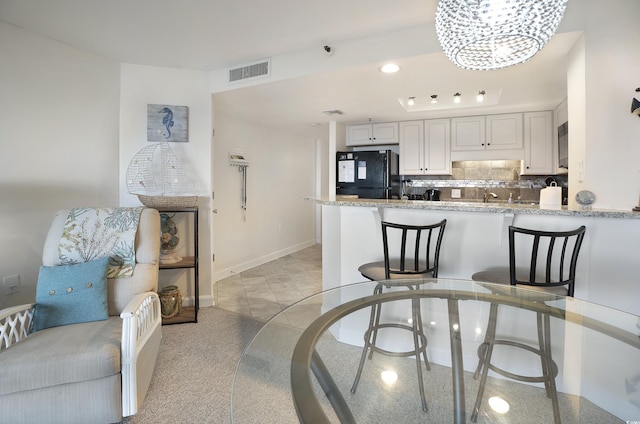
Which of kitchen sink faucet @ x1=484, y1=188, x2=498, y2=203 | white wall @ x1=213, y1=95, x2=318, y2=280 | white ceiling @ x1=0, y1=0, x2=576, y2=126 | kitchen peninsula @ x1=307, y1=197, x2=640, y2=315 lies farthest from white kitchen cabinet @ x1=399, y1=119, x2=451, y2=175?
kitchen peninsula @ x1=307, y1=197, x2=640, y2=315

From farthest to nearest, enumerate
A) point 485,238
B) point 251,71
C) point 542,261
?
point 251,71 < point 485,238 < point 542,261

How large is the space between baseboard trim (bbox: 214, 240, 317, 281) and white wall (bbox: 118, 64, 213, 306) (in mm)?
890

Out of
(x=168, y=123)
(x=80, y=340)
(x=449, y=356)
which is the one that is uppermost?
(x=168, y=123)

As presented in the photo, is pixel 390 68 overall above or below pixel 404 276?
above

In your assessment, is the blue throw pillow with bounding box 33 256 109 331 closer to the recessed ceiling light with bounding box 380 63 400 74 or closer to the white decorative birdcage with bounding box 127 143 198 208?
the white decorative birdcage with bounding box 127 143 198 208

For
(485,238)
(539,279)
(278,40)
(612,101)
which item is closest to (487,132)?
(612,101)

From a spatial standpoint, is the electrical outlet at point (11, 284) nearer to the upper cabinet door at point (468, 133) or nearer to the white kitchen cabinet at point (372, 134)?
the white kitchen cabinet at point (372, 134)

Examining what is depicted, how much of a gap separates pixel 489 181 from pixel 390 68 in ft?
9.08

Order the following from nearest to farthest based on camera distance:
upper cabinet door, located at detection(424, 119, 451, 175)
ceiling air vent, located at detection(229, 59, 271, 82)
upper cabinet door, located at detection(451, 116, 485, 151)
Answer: ceiling air vent, located at detection(229, 59, 271, 82) < upper cabinet door, located at detection(451, 116, 485, 151) < upper cabinet door, located at detection(424, 119, 451, 175)

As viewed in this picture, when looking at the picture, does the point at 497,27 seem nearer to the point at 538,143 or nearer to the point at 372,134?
the point at 538,143

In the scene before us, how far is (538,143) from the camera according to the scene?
12.7 feet

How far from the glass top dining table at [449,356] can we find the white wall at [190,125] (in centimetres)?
197

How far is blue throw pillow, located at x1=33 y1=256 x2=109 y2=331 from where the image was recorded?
1.74 m

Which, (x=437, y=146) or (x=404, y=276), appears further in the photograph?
(x=437, y=146)
